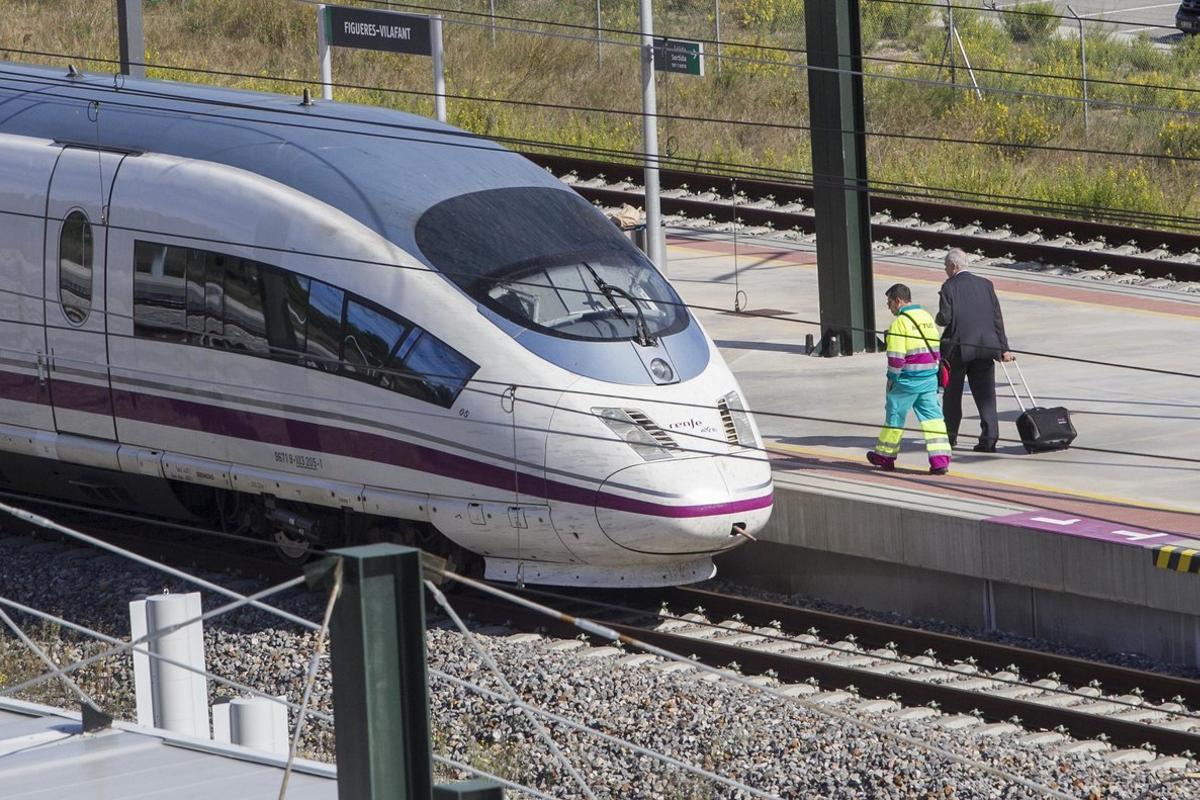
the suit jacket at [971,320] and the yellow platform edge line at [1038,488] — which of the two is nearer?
the yellow platform edge line at [1038,488]

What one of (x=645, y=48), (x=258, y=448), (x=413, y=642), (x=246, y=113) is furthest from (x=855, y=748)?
(x=645, y=48)

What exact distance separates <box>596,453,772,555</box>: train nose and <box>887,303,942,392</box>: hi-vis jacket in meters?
2.04

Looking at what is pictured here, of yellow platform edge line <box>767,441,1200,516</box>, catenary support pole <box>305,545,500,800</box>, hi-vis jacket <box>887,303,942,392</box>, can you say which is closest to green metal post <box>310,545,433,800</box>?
catenary support pole <box>305,545,500,800</box>

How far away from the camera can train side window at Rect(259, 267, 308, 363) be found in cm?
1151

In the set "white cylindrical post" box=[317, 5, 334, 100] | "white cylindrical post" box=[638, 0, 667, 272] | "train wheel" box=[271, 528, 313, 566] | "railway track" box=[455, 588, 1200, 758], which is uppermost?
"white cylindrical post" box=[317, 5, 334, 100]

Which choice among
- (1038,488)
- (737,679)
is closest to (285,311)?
(1038,488)

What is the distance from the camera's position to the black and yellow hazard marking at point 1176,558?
10703 mm

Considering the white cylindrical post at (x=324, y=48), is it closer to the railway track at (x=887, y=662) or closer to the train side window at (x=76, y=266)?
the train side window at (x=76, y=266)

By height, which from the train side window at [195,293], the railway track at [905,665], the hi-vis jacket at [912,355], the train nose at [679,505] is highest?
the train side window at [195,293]

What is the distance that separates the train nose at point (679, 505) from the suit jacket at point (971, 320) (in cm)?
282

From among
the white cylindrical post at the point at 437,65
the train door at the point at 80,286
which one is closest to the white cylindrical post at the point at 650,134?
the white cylindrical post at the point at 437,65

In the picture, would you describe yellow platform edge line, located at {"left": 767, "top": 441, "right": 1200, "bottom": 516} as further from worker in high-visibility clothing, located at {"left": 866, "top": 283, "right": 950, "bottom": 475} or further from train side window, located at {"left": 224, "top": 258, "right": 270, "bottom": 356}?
train side window, located at {"left": 224, "top": 258, "right": 270, "bottom": 356}

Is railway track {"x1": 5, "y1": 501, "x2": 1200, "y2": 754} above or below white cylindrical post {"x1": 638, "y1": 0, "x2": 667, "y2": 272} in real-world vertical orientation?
below

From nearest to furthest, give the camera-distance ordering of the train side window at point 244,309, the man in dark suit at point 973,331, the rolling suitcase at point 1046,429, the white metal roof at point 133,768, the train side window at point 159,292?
the white metal roof at point 133,768 < the train side window at point 244,309 < the train side window at point 159,292 < the rolling suitcase at point 1046,429 < the man in dark suit at point 973,331
